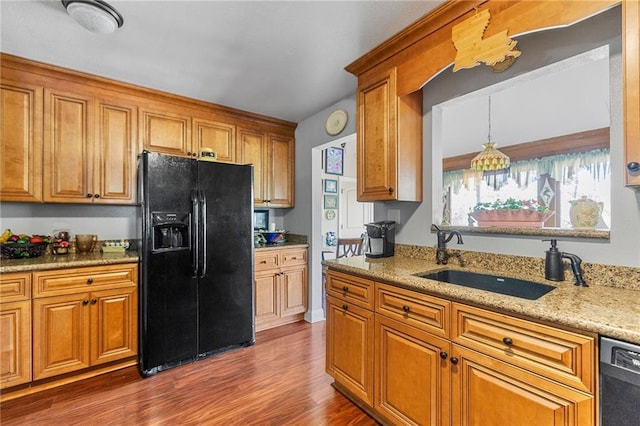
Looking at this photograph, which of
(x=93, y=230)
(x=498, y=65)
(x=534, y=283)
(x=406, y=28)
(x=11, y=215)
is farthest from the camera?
(x=93, y=230)

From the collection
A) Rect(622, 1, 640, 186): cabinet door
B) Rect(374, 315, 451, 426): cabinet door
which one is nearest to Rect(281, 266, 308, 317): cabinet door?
Rect(374, 315, 451, 426): cabinet door

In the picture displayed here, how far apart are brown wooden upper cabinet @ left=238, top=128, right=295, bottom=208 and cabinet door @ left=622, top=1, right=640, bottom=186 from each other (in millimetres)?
2932

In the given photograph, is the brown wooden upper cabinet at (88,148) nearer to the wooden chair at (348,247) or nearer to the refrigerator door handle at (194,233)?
the refrigerator door handle at (194,233)

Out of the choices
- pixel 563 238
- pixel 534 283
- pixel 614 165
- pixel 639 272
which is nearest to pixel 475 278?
pixel 534 283

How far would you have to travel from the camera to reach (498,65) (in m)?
1.74

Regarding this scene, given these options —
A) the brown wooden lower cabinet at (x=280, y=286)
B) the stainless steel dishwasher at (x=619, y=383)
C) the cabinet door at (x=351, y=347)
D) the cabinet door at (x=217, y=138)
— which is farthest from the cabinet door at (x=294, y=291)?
the stainless steel dishwasher at (x=619, y=383)

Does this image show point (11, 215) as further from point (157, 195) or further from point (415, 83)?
point (415, 83)

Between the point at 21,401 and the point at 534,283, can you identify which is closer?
the point at 534,283

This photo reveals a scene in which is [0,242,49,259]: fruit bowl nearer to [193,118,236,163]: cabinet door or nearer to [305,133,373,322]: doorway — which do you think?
[193,118,236,163]: cabinet door

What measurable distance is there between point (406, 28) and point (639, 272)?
1.74 meters

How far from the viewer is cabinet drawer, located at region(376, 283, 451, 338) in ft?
4.62

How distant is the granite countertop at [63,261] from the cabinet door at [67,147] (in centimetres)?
48

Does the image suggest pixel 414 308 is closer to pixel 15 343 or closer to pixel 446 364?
pixel 446 364

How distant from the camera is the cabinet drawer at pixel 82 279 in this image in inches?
82.4
